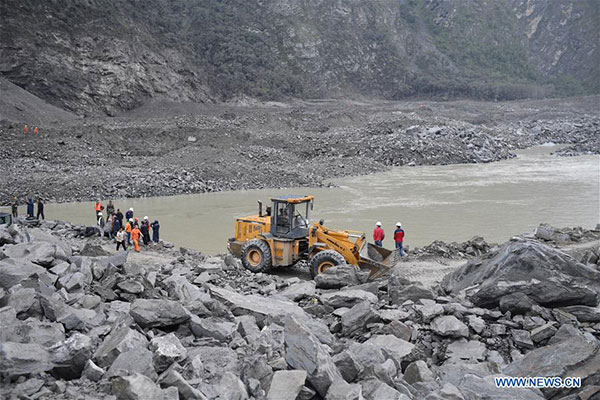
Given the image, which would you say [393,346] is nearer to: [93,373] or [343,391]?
[343,391]

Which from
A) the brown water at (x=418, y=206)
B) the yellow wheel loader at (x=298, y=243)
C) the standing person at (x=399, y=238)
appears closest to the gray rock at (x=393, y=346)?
the yellow wheel loader at (x=298, y=243)

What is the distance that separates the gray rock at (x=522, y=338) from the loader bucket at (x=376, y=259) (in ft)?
10.9

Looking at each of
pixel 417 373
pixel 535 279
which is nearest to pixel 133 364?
pixel 417 373

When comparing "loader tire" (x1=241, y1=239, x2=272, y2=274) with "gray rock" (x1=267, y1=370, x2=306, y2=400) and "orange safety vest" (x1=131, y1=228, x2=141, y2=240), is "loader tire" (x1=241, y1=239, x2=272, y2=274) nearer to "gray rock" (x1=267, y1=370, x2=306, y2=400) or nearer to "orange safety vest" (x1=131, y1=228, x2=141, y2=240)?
"orange safety vest" (x1=131, y1=228, x2=141, y2=240)

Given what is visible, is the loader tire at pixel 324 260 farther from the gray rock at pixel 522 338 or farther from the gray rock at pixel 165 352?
the gray rock at pixel 165 352

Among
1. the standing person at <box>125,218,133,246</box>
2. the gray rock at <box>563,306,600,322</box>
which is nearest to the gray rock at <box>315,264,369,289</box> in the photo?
the gray rock at <box>563,306,600,322</box>

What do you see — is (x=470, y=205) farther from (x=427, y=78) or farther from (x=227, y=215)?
(x=427, y=78)

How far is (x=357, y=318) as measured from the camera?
6.67m

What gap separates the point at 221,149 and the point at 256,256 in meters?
19.7

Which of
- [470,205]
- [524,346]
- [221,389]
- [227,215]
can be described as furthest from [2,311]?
[470,205]

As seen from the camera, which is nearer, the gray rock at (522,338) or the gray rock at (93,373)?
the gray rock at (93,373)

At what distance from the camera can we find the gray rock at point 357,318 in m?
6.64

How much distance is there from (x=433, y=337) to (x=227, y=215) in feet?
43.2

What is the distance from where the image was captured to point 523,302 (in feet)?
23.3
